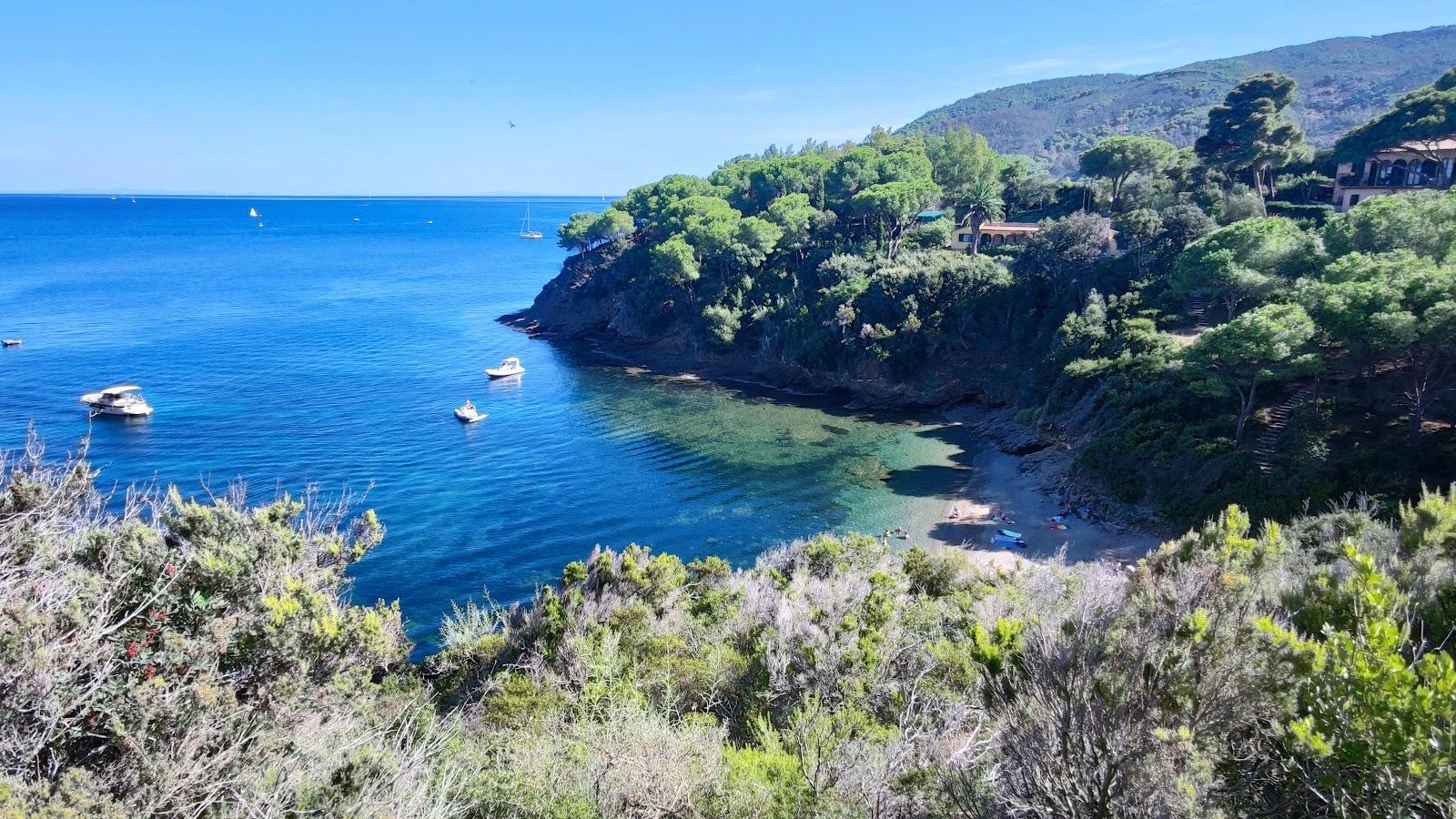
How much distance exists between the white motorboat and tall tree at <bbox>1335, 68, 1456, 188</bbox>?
256ft

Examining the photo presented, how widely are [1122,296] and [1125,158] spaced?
1992cm

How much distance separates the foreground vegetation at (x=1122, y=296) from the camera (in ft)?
85.8

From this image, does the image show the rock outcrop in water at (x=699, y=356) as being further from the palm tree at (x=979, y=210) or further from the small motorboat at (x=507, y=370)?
the palm tree at (x=979, y=210)

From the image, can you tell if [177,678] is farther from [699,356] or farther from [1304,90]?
[1304,90]

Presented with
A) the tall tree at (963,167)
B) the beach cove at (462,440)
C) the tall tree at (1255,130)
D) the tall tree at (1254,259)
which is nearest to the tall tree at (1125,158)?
the tall tree at (1255,130)

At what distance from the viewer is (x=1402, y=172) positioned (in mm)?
46500

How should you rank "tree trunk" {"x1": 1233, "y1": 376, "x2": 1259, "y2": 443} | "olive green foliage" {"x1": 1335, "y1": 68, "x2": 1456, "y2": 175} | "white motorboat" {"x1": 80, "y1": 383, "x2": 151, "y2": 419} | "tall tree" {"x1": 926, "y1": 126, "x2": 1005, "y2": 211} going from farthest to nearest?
"tall tree" {"x1": 926, "y1": 126, "x2": 1005, "y2": 211}
"olive green foliage" {"x1": 1335, "y1": 68, "x2": 1456, "y2": 175}
"white motorboat" {"x1": 80, "y1": 383, "x2": 151, "y2": 419}
"tree trunk" {"x1": 1233, "y1": 376, "x2": 1259, "y2": 443}

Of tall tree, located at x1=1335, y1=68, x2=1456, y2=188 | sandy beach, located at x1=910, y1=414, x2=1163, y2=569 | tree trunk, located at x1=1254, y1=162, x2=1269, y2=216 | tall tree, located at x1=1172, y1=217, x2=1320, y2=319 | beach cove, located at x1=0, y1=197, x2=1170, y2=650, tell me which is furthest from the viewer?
tree trunk, located at x1=1254, y1=162, x2=1269, y2=216

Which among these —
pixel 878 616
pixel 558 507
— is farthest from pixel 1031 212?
pixel 878 616

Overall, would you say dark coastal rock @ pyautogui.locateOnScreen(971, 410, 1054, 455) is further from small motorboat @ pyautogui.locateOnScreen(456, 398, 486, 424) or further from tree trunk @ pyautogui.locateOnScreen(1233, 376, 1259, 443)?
small motorboat @ pyautogui.locateOnScreen(456, 398, 486, 424)

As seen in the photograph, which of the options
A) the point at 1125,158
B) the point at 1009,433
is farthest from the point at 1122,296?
the point at 1125,158

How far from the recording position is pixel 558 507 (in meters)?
33.1

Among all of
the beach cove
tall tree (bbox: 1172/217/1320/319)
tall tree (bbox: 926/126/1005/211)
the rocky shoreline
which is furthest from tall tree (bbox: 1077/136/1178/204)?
the beach cove

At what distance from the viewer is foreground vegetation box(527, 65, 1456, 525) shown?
2616 cm
